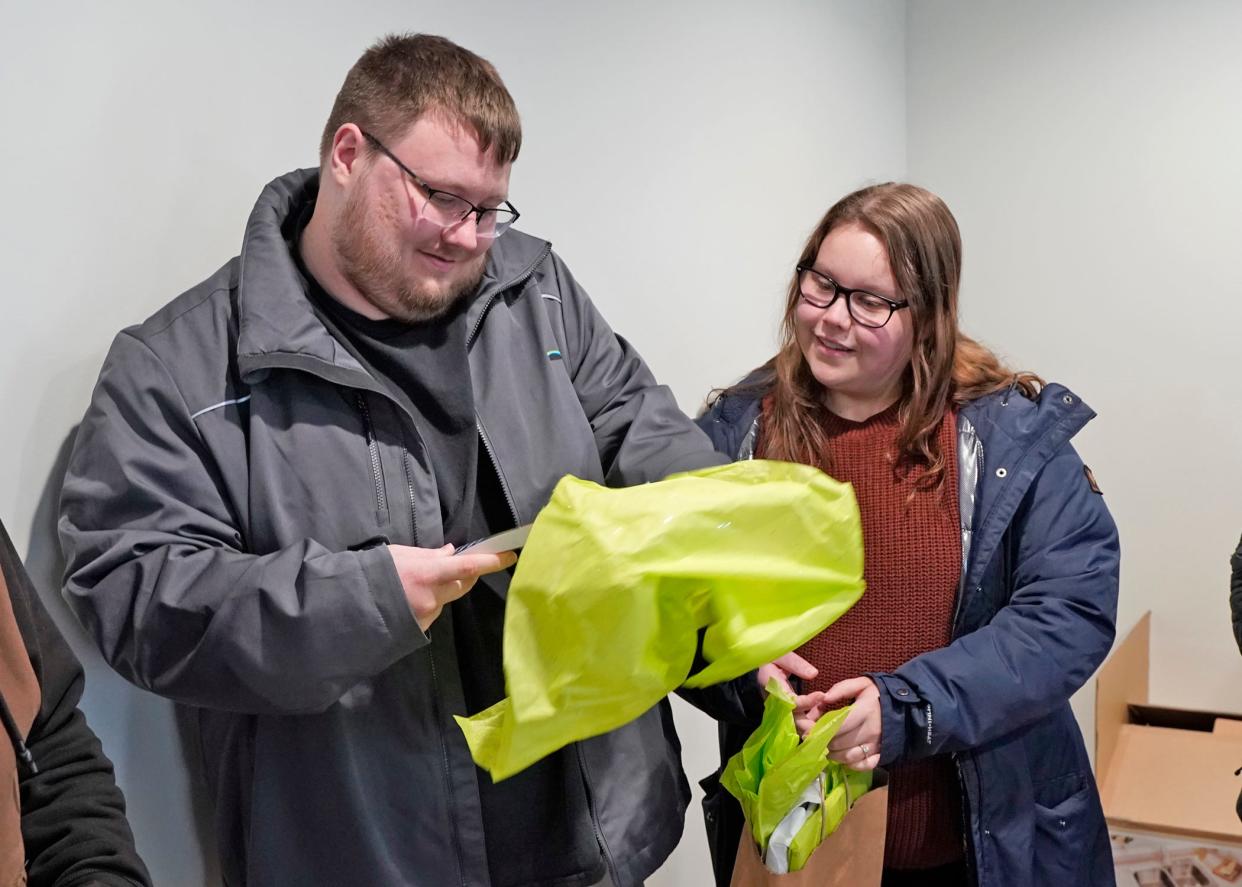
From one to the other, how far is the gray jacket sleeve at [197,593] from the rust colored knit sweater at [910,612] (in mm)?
716

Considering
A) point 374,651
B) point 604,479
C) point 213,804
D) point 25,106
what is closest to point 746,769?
point 604,479

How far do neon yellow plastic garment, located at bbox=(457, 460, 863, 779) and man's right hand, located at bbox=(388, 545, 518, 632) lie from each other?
4 cm

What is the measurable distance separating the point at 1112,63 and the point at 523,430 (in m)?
2.32

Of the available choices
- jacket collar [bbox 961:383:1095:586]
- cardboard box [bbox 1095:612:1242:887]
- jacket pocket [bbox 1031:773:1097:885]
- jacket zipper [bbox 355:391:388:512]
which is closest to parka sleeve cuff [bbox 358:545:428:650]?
jacket zipper [bbox 355:391:388:512]

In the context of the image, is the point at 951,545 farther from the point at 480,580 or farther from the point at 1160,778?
the point at 1160,778

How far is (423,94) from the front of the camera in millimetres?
1336

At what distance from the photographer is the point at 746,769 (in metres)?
1.47

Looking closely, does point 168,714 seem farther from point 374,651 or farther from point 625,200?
point 625,200

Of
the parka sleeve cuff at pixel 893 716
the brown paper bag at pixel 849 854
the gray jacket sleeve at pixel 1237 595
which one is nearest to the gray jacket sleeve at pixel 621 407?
the parka sleeve cuff at pixel 893 716

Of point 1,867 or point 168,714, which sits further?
point 168,714

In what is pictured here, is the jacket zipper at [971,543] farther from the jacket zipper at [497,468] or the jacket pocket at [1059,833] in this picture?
the jacket zipper at [497,468]

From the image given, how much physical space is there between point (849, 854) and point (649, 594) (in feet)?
1.85

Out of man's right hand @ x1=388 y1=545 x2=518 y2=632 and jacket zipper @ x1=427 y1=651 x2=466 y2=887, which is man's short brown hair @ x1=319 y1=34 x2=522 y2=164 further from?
jacket zipper @ x1=427 y1=651 x2=466 y2=887

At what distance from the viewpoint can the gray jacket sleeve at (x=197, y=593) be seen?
1.16 meters
